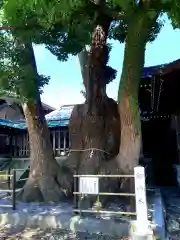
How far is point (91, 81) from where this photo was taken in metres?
10.3

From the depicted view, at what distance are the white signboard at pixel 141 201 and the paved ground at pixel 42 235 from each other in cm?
101

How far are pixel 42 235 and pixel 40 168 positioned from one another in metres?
3.83

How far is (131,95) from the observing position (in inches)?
312

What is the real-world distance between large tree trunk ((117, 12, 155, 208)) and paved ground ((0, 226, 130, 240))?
162cm

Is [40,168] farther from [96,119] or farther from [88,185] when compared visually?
[88,185]

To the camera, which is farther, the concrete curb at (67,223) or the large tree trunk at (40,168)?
the large tree trunk at (40,168)

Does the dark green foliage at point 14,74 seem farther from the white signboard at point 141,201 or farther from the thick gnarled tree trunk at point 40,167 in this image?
the white signboard at point 141,201

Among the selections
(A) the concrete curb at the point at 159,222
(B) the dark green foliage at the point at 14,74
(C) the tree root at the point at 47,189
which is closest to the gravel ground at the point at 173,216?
(A) the concrete curb at the point at 159,222

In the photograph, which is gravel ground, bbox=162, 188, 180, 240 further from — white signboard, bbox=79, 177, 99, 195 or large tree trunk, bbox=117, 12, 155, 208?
white signboard, bbox=79, 177, 99, 195

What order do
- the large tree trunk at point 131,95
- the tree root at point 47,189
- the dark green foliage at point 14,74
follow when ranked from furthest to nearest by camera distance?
the tree root at point 47,189 < the dark green foliage at point 14,74 < the large tree trunk at point 131,95

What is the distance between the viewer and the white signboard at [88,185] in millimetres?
6906

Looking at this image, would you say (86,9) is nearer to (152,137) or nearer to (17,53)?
(17,53)

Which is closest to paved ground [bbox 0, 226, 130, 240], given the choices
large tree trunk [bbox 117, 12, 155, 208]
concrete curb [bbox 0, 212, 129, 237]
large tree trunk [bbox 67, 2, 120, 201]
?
concrete curb [bbox 0, 212, 129, 237]

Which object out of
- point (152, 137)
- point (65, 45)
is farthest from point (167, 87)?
point (152, 137)
